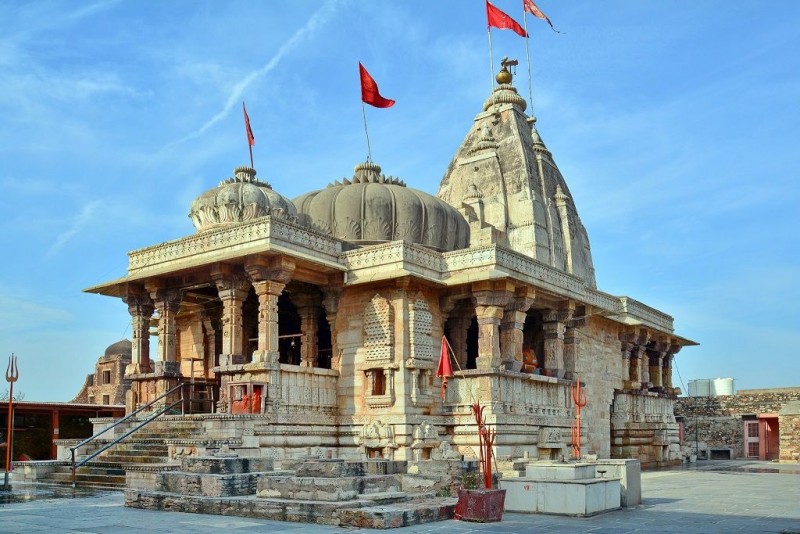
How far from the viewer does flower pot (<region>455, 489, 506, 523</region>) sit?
10641 mm

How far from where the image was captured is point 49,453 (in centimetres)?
2561

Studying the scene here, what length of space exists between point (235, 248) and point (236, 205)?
2242 millimetres

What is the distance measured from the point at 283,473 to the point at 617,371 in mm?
17988

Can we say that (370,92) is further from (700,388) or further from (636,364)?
(700,388)

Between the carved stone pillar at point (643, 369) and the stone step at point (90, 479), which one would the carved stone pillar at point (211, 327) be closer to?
the stone step at point (90, 479)

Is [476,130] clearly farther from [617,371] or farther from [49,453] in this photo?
[49,453]

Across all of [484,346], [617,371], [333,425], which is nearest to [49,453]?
[333,425]

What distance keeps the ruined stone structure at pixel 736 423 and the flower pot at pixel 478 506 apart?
28323 mm

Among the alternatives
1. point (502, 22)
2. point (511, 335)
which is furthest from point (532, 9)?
point (511, 335)

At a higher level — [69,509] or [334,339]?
[334,339]

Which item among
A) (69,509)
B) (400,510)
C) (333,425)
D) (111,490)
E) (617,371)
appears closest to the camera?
(400,510)

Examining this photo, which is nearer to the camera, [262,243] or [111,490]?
[111,490]

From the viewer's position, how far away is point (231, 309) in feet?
64.2

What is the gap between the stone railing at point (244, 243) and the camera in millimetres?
18594
